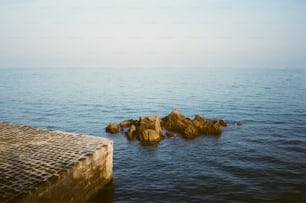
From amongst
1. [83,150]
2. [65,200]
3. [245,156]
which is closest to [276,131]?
[245,156]

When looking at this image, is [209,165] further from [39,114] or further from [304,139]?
[39,114]

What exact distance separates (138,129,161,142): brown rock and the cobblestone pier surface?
10.6 meters

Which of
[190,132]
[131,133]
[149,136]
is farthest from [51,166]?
[190,132]

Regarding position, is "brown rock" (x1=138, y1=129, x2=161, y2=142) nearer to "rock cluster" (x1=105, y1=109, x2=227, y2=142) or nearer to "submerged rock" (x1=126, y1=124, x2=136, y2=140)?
"rock cluster" (x1=105, y1=109, x2=227, y2=142)

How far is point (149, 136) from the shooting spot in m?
26.0

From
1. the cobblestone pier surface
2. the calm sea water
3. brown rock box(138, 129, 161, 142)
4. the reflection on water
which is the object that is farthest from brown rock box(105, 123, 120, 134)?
the reflection on water

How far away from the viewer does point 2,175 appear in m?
10.3

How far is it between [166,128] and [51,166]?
20916 mm

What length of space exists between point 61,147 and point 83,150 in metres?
1.60

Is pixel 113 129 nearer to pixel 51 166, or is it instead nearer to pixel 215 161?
pixel 215 161

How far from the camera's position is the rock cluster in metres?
26.6

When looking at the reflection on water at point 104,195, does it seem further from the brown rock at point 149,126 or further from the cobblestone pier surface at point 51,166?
the brown rock at point 149,126

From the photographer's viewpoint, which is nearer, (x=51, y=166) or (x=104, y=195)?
(x=51, y=166)

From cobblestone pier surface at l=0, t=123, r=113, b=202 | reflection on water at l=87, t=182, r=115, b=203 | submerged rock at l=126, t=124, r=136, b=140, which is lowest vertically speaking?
reflection on water at l=87, t=182, r=115, b=203
